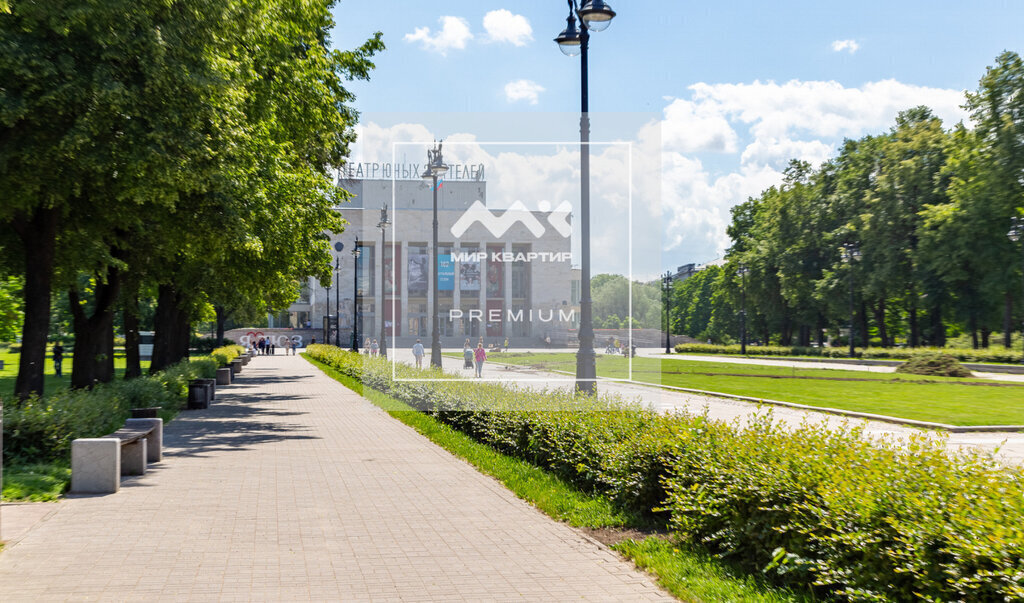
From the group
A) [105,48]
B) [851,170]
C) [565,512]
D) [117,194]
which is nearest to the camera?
[565,512]

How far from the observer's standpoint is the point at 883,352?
5916 centimetres

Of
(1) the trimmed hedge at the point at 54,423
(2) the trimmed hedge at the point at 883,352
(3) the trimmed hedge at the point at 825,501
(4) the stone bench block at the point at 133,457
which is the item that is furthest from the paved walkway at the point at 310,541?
(2) the trimmed hedge at the point at 883,352

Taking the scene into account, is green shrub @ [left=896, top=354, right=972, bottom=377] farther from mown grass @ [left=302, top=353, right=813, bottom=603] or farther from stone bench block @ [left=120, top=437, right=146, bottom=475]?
stone bench block @ [left=120, top=437, right=146, bottom=475]

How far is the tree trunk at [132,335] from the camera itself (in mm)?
24922

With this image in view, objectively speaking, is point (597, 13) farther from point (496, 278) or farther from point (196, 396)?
point (496, 278)

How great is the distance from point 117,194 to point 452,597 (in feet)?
36.0

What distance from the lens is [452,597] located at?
6004 millimetres

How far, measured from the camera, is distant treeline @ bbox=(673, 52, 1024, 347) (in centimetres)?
5581

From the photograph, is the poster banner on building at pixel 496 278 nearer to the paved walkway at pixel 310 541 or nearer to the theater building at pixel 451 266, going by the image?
the theater building at pixel 451 266

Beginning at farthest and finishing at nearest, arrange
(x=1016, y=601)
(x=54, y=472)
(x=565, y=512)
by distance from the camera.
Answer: (x=54, y=472) → (x=565, y=512) → (x=1016, y=601)

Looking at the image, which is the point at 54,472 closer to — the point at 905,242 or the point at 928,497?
the point at 928,497

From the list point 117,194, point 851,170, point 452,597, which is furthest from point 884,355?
point 452,597

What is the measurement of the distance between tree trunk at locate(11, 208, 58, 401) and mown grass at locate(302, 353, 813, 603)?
7094 millimetres

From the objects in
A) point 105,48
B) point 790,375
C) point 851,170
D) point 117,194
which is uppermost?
point 851,170
